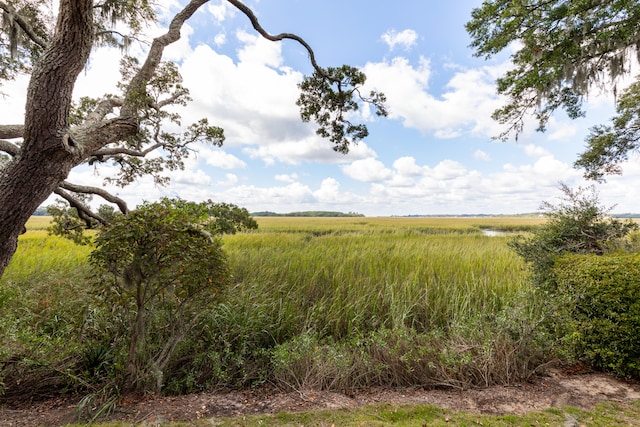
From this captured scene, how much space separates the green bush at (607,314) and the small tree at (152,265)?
4.18 metres

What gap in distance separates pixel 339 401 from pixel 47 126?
3843 mm

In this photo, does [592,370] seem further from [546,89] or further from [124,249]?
[546,89]

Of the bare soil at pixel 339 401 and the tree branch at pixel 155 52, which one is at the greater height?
the tree branch at pixel 155 52

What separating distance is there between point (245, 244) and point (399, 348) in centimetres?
1024

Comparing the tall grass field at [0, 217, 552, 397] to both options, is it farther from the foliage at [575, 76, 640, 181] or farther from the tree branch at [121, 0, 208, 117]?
the foliage at [575, 76, 640, 181]

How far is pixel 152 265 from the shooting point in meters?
2.43

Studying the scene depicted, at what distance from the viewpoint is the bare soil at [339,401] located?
2.26m

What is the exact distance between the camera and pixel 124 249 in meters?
2.40

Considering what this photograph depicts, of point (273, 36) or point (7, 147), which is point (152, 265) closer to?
point (7, 147)

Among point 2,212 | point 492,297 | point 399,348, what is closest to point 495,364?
point 399,348

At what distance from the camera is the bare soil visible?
2.26 meters

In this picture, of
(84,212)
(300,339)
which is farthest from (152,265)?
(84,212)

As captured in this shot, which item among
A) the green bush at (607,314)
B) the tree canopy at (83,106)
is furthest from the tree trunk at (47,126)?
the green bush at (607,314)

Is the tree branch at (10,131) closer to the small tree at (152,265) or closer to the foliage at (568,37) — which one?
the small tree at (152,265)
